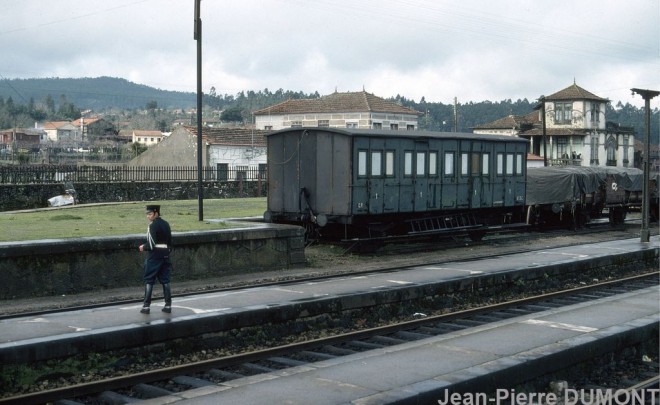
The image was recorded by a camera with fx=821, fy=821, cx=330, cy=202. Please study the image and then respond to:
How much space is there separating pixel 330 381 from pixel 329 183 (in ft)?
43.6

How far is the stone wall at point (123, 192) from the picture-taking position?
2945 centimetres

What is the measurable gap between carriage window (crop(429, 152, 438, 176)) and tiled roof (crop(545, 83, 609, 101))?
59230 millimetres

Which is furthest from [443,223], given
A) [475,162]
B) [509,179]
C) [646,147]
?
[646,147]

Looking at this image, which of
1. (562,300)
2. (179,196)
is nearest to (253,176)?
(179,196)

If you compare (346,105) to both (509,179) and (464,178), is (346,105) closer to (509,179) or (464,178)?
(509,179)

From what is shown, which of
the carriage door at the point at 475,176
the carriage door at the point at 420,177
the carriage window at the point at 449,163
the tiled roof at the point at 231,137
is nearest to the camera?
the carriage door at the point at 420,177

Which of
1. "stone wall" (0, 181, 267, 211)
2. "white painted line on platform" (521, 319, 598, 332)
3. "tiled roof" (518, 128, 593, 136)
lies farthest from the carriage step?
"tiled roof" (518, 128, 593, 136)

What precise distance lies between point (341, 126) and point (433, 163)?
41.2 m

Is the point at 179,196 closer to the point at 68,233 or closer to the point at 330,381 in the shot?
the point at 68,233

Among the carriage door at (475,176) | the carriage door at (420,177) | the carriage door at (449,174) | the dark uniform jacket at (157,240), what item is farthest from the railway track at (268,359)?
the carriage door at (475,176)

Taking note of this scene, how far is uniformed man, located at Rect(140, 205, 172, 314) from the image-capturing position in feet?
39.7

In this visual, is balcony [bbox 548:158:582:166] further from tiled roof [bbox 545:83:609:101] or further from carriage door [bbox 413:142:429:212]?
carriage door [bbox 413:142:429:212]

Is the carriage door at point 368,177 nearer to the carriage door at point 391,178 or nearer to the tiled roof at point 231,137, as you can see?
the carriage door at point 391,178

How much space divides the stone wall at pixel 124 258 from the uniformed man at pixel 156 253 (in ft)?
11.8
